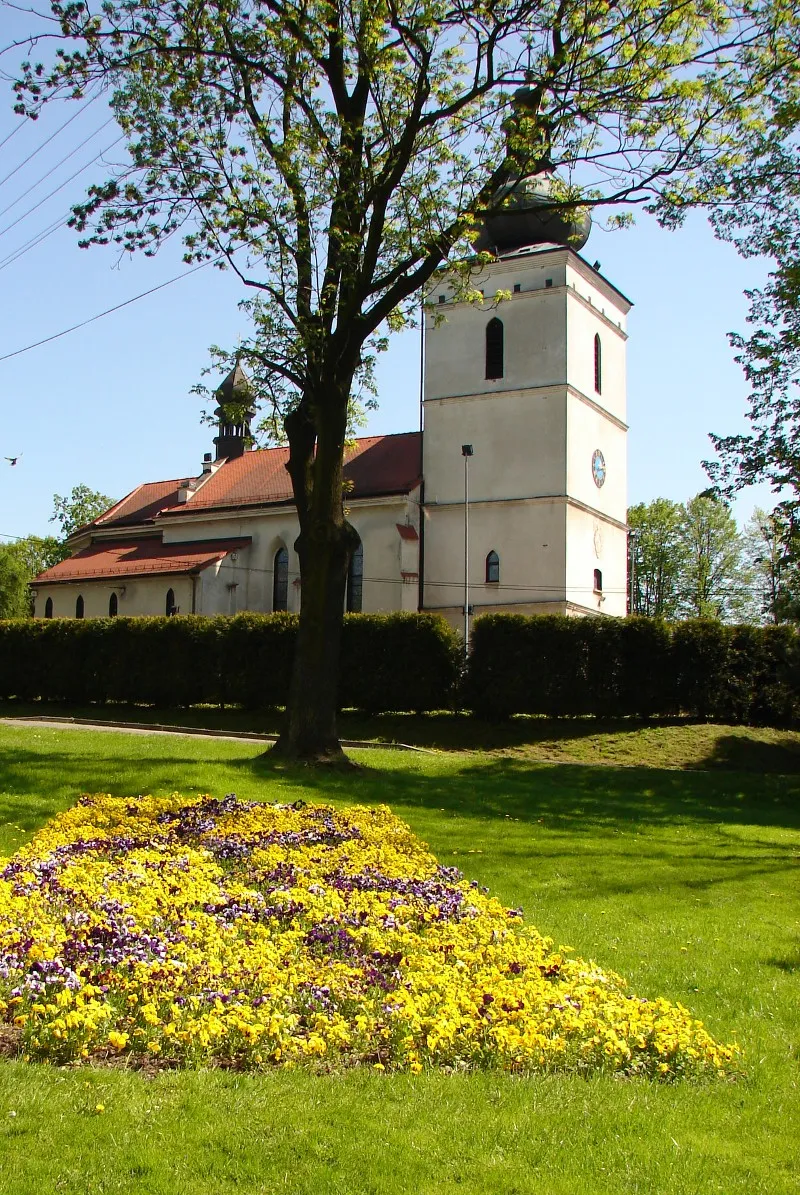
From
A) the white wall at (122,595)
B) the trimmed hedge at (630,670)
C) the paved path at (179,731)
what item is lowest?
the paved path at (179,731)

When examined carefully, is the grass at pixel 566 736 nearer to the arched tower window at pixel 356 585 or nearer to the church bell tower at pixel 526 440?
the arched tower window at pixel 356 585

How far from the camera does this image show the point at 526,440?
1785 inches

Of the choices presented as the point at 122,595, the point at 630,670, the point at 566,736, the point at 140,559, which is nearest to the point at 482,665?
the point at 566,736

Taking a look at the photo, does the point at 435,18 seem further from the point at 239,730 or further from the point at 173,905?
the point at 239,730

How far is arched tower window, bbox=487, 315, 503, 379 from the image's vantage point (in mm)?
47031

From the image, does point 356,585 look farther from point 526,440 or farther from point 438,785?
point 438,785

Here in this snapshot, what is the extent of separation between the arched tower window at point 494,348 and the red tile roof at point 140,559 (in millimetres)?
13566

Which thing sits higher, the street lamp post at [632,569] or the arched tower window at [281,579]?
the street lamp post at [632,569]

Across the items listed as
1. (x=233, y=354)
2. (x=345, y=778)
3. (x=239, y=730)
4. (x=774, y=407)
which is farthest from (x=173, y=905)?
(x=239, y=730)

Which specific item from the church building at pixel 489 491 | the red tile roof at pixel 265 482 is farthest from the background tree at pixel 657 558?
the red tile roof at pixel 265 482

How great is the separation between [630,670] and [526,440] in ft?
62.6

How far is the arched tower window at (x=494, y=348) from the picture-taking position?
4703cm

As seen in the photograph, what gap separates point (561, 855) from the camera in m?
11.4

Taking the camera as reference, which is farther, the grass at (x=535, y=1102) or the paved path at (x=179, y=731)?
the paved path at (x=179, y=731)
